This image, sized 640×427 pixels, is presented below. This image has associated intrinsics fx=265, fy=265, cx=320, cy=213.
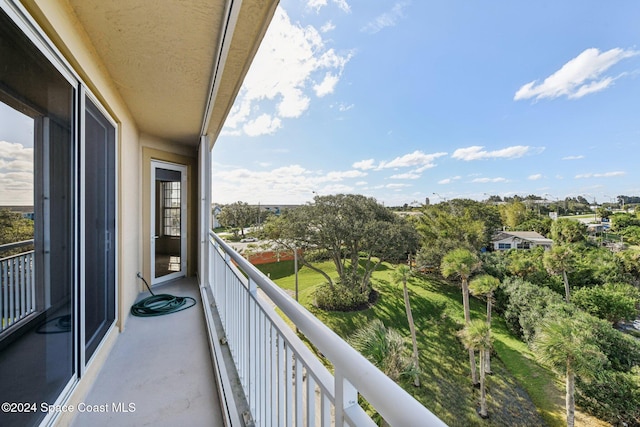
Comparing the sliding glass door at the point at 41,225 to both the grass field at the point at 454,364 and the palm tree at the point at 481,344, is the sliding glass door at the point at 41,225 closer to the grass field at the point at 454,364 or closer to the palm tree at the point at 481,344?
the grass field at the point at 454,364

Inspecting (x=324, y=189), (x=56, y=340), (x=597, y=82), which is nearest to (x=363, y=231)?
(x=324, y=189)

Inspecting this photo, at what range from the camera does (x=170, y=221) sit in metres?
4.51

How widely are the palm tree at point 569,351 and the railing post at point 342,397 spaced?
4.47m

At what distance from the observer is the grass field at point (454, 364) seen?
4.41 meters

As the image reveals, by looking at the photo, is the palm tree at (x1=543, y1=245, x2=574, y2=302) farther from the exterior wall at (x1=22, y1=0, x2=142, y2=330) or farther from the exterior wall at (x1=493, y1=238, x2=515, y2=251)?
the exterior wall at (x1=22, y1=0, x2=142, y2=330)

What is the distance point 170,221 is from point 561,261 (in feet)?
24.1

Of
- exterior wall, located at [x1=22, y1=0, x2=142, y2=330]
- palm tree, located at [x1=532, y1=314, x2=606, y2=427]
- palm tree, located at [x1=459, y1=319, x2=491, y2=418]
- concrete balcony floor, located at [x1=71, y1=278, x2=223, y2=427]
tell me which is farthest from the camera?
palm tree, located at [x1=459, y1=319, x2=491, y2=418]

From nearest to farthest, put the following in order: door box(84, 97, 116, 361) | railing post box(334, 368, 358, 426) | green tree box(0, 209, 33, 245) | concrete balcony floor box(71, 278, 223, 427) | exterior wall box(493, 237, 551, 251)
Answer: railing post box(334, 368, 358, 426) < green tree box(0, 209, 33, 245) < concrete balcony floor box(71, 278, 223, 427) < door box(84, 97, 116, 361) < exterior wall box(493, 237, 551, 251)

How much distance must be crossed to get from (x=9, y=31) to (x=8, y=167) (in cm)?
51

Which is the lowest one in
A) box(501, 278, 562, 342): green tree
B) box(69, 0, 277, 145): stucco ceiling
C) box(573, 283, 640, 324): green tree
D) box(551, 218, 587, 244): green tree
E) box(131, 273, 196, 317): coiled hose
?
box(501, 278, 562, 342): green tree

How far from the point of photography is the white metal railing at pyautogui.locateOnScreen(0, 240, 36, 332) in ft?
3.45

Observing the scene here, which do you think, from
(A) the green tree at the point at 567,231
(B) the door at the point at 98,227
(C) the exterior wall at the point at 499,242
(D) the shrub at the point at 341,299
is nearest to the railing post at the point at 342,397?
(B) the door at the point at 98,227

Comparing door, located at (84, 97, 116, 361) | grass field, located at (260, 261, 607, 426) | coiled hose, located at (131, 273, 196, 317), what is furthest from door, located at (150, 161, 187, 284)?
grass field, located at (260, 261, 607, 426)

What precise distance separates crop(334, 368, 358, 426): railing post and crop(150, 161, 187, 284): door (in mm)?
4276
